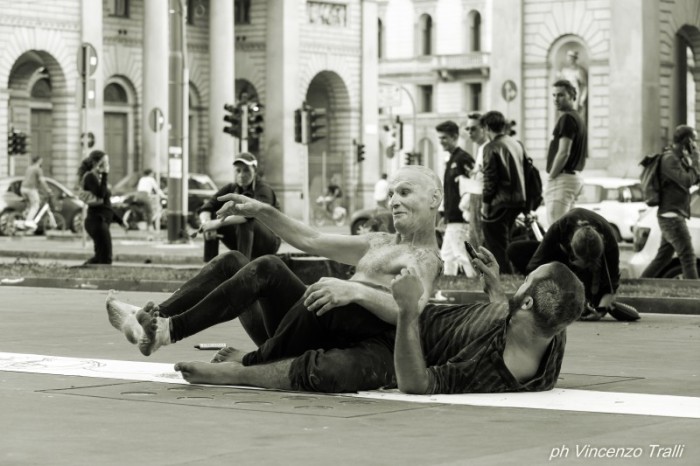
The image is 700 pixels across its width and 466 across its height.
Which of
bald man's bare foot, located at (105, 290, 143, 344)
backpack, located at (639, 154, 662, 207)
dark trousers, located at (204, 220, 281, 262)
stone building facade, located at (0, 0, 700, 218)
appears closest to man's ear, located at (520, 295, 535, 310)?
bald man's bare foot, located at (105, 290, 143, 344)

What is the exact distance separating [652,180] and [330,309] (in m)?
10.5

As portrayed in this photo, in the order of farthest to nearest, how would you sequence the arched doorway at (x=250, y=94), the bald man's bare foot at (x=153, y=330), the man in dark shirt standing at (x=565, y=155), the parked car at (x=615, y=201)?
the arched doorway at (x=250, y=94)
the parked car at (x=615, y=201)
the man in dark shirt standing at (x=565, y=155)
the bald man's bare foot at (x=153, y=330)

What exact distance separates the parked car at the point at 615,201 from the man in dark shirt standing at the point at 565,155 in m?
18.2

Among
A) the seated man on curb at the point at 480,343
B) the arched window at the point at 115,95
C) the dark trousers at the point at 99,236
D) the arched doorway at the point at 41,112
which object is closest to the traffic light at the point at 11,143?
the arched doorway at the point at 41,112

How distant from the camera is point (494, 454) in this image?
22.3 ft

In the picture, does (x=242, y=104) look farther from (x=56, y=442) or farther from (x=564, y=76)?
(x=56, y=442)

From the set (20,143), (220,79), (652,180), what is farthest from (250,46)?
(652,180)

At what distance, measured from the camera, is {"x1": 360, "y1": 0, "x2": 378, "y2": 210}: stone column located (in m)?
65.1

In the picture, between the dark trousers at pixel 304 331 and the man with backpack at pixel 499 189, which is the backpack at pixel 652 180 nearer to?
the man with backpack at pixel 499 189

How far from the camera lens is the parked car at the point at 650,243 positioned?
19.0 meters

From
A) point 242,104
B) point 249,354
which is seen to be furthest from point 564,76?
point 249,354

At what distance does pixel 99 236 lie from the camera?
75.7 feet

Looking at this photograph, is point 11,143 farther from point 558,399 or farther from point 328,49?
point 558,399

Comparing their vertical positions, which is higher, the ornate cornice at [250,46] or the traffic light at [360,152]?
the ornate cornice at [250,46]
